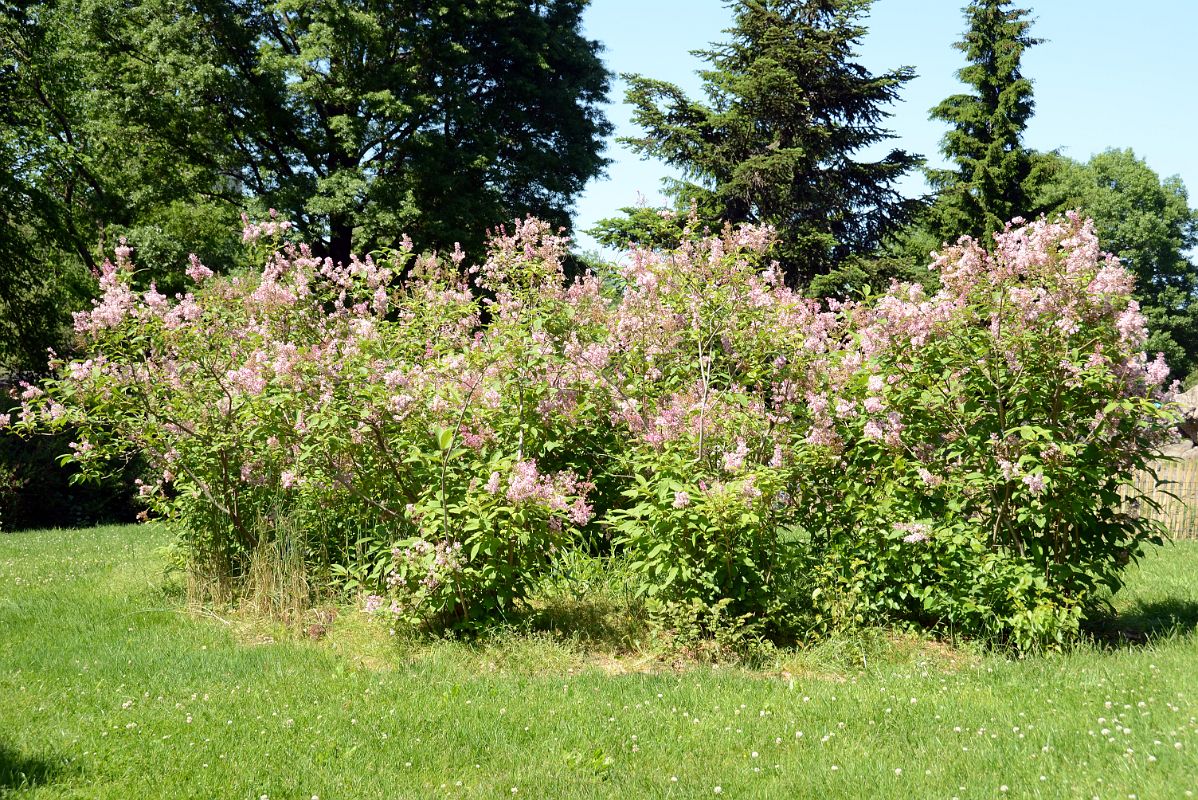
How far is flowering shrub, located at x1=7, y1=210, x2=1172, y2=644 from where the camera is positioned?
5.12 metres

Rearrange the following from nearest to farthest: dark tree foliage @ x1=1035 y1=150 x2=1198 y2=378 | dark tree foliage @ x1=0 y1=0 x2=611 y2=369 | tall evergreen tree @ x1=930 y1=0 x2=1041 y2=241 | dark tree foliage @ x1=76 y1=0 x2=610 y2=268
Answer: dark tree foliage @ x1=0 y1=0 x2=611 y2=369 → dark tree foliage @ x1=76 y1=0 x2=610 y2=268 → tall evergreen tree @ x1=930 y1=0 x2=1041 y2=241 → dark tree foliage @ x1=1035 y1=150 x2=1198 y2=378

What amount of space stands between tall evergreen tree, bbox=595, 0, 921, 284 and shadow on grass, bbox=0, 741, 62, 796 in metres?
18.4

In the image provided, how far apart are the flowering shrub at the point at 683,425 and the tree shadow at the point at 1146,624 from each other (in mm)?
402

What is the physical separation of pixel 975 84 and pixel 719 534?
25.6 metres

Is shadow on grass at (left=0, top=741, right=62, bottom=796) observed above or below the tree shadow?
below

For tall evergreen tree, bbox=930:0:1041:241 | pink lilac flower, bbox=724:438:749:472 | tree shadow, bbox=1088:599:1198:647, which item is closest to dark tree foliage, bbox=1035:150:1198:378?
tall evergreen tree, bbox=930:0:1041:241

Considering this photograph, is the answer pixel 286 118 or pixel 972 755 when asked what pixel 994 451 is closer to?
pixel 972 755

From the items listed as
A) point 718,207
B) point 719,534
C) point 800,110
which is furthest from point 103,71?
point 719,534

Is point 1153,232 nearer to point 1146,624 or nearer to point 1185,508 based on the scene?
point 1185,508

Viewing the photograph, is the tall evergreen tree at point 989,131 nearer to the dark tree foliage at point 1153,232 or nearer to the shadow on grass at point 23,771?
the dark tree foliage at point 1153,232

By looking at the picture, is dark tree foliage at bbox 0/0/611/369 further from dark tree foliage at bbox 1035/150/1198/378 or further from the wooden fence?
dark tree foliage at bbox 1035/150/1198/378

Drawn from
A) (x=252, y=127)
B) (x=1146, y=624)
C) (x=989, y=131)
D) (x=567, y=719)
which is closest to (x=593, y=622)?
(x=567, y=719)

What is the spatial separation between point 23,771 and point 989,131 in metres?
28.4

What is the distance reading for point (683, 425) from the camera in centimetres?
560
